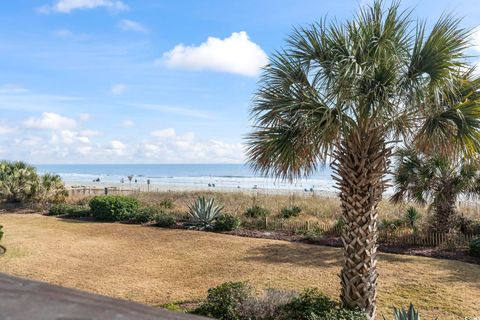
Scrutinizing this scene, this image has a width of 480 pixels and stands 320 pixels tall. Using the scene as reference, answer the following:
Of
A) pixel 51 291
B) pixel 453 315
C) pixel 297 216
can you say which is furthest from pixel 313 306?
pixel 297 216

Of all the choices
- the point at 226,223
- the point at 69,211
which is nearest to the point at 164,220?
the point at 226,223

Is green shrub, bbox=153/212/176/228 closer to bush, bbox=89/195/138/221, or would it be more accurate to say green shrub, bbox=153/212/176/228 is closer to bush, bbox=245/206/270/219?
bush, bbox=89/195/138/221

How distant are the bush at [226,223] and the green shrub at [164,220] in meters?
1.97

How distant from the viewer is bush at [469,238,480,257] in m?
11.5

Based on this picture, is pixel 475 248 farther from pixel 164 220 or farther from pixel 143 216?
pixel 143 216

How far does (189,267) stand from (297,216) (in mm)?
8732

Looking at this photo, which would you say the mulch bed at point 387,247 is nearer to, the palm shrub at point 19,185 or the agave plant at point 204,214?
the agave plant at point 204,214

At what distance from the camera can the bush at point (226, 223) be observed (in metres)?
16.0

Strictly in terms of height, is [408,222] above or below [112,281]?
above

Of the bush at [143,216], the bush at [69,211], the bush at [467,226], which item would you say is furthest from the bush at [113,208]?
the bush at [467,226]

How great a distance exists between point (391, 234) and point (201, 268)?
6.95m

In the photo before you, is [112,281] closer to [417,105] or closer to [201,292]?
[201,292]

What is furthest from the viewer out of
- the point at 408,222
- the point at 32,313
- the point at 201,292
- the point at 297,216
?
the point at 297,216

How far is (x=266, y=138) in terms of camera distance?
6.59 m
